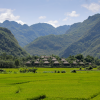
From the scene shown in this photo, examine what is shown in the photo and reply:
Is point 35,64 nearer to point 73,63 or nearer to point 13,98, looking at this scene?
point 73,63

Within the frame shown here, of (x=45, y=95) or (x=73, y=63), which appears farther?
(x=73, y=63)

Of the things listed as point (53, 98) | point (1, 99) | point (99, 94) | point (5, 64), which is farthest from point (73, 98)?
point (5, 64)

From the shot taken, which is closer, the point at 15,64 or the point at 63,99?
the point at 63,99

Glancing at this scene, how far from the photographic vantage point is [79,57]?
133125mm

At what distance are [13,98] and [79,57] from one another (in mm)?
119581

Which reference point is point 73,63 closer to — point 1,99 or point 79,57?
point 79,57

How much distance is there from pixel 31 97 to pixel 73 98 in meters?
4.82

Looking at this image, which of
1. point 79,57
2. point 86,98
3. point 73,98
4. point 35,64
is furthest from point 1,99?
point 79,57

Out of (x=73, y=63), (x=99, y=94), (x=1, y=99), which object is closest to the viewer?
(x=1, y=99)

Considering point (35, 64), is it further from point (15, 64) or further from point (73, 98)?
point (73, 98)

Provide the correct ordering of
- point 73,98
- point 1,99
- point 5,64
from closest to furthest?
point 1,99 → point 73,98 → point 5,64

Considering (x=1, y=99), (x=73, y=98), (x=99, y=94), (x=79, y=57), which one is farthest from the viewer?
(x=79, y=57)

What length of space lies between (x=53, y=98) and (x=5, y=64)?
7977cm

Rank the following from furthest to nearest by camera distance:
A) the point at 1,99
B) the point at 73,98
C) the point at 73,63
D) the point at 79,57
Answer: the point at 79,57 → the point at 73,63 → the point at 73,98 → the point at 1,99
